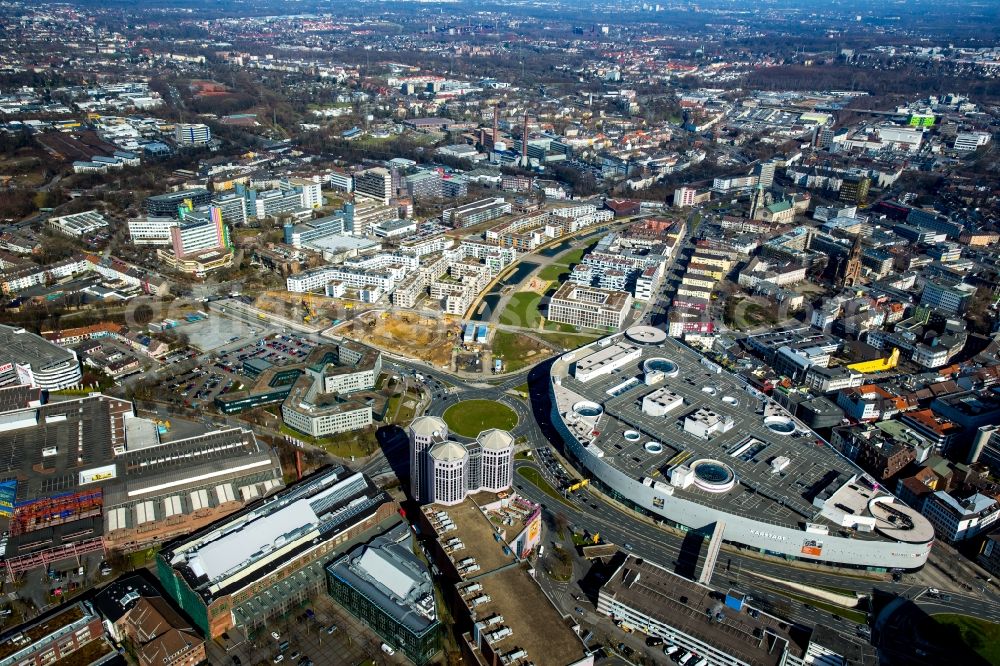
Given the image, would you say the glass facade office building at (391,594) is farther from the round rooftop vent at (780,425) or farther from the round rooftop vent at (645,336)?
the round rooftop vent at (645,336)

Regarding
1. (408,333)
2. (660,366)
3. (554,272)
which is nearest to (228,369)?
(408,333)

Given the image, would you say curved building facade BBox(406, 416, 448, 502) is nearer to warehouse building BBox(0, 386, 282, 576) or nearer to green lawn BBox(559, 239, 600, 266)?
warehouse building BBox(0, 386, 282, 576)

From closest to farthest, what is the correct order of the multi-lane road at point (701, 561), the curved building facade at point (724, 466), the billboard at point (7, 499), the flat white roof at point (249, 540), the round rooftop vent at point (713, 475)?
the flat white roof at point (249, 540)
the multi-lane road at point (701, 561)
the curved building facade at point (724, 466)
the billboard at point (7, 499)
the round rooftop vent at point (713, 475)

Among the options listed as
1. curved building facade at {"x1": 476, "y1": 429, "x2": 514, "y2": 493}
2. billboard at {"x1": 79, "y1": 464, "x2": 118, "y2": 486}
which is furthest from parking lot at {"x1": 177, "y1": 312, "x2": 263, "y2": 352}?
curved building facade at {"x1": 476, "y1": 429, "x2": 514, "y2": 493}

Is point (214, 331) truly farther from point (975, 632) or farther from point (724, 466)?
point (975, 632)

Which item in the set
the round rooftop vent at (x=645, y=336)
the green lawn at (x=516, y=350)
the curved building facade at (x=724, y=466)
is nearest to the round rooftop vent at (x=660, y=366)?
the curved building facade at (x=724, y=466)
